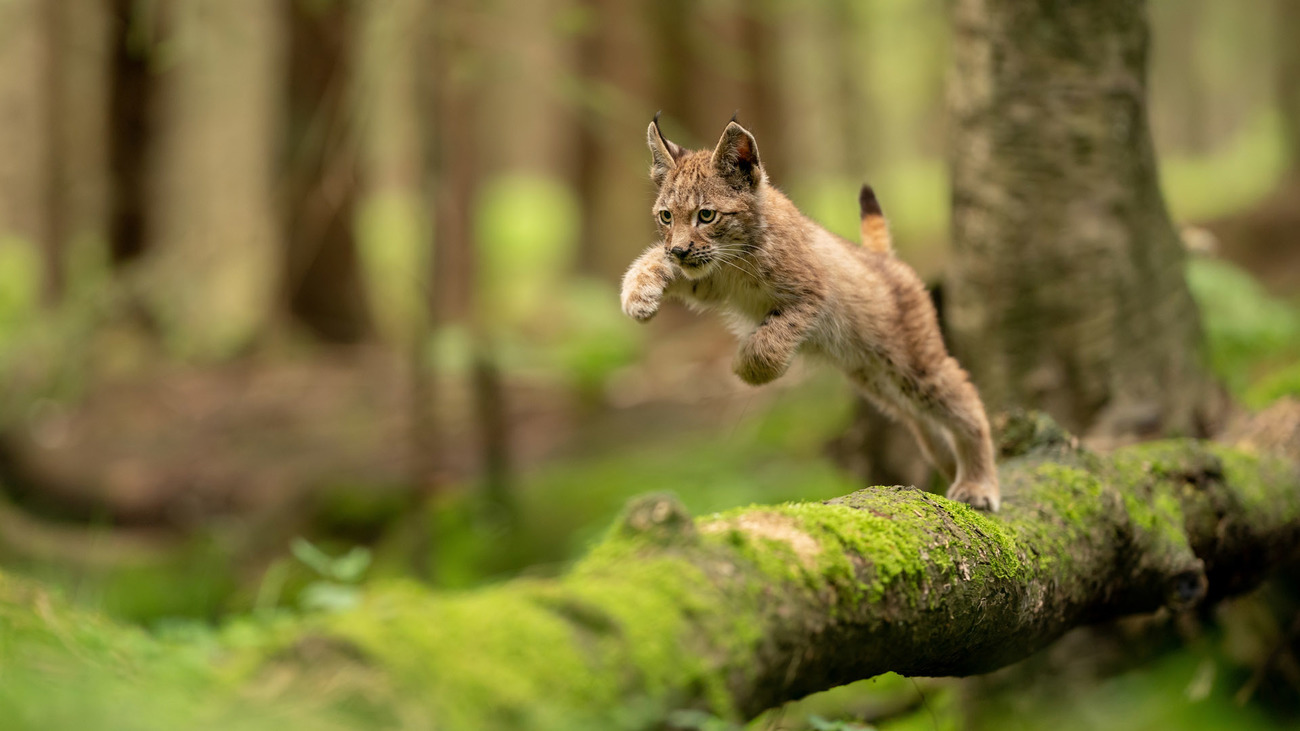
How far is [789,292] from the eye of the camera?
191 inches

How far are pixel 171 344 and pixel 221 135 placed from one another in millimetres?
3179

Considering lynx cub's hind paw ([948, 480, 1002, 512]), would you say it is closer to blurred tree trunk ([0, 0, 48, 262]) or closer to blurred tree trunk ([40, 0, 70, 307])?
blurred tree trunk ([40, 0, 70, 307])

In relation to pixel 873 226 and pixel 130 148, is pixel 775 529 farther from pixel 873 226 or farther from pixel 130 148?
pixel 130 148

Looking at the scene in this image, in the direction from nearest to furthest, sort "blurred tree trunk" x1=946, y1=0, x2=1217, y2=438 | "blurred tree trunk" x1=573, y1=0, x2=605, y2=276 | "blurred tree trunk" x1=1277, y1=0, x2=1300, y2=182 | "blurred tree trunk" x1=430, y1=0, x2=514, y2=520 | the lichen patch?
the lichen patch < "blurred tree trunk" x1=946, y1=0, x2=1217, y2=438 < "blurred tree trunk" x1=430, y1=0, x2=514, y2=520 < "blurred tree trunk" x1=1277, y1=0, x2=1300, y2=182 < "blurred tree trunk" x1=573, y1=0, x2=605, y2=276

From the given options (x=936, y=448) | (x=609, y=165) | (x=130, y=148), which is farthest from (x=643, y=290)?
(x=609, y=165)

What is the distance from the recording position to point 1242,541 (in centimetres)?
525

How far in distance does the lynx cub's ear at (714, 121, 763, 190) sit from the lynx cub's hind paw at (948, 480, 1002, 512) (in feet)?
5.31

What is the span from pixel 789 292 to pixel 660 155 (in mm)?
863

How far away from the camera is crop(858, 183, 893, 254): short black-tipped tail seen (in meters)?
5.71

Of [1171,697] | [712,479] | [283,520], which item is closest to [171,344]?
[283,520]

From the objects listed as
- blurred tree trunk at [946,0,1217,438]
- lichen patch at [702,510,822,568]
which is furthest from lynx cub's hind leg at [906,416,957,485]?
lichen patch at [702,510,822,568]

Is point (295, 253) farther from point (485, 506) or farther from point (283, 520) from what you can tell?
point (485, 506)

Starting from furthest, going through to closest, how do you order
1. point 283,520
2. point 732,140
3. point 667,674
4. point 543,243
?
point 543,243 < point 283,520 < point 732,140 < point 667,674

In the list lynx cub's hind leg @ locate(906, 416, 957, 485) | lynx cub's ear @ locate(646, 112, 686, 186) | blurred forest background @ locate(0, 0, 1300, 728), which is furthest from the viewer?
blurred forest background @ locate(0, 0, 1300, 728)
